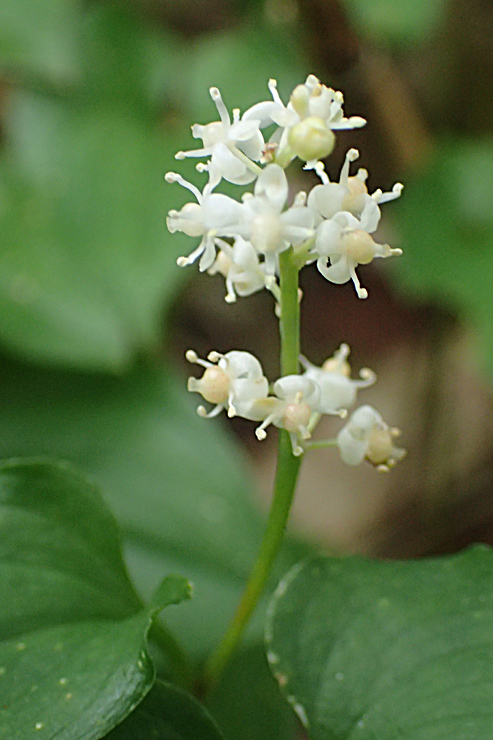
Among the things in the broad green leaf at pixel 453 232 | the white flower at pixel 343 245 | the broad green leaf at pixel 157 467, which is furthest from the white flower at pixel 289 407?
the broad green leaf at pixel 453 232

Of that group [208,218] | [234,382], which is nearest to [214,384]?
[234,382]

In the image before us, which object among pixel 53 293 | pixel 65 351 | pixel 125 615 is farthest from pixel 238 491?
pixel 125 615

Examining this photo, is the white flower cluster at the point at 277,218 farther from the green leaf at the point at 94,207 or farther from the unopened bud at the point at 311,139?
the green leaf at the point at 94,207

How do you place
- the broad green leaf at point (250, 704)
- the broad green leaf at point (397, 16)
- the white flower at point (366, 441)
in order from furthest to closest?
1. the broad green leaf at point (397, 16)
2. the broad green leaf at point (250, 704)
3. the white flower at point (366, 441)

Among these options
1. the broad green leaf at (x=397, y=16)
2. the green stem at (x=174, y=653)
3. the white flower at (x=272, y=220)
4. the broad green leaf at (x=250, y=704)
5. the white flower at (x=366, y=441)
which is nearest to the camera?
the white flower at (x=272, y=220)

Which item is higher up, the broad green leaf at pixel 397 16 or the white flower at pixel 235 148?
the broad green leaf at pixel 397 16

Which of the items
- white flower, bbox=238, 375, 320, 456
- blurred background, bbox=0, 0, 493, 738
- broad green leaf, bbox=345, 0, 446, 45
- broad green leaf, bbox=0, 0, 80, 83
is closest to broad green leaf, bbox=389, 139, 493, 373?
blurred background, bbox=0, 0, 493, 738

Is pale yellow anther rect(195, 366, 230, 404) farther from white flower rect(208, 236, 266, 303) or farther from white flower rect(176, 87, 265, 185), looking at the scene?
white flower rect(176, 87, 265, 185)
